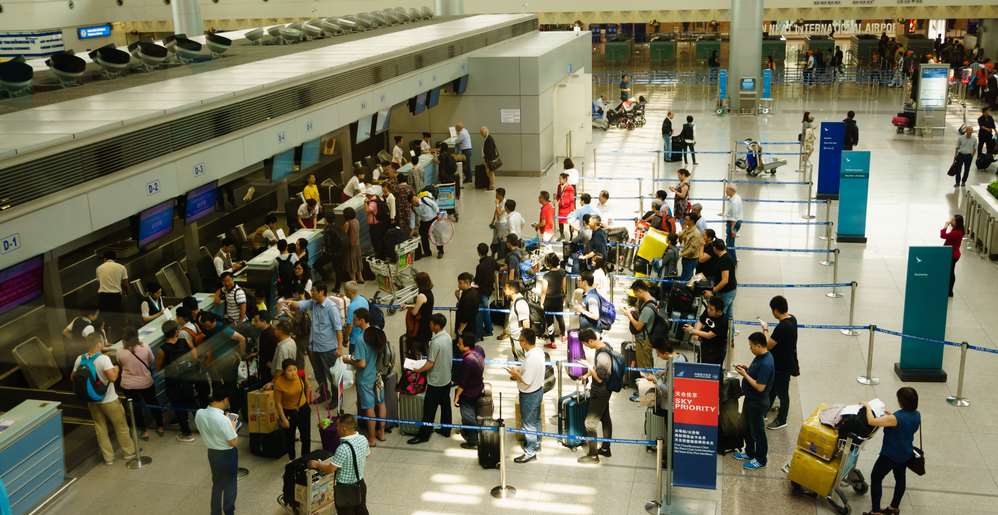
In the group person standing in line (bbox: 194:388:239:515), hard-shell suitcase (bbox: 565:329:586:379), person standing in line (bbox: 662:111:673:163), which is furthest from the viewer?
person standing in line (bbox: 662:111:673:163)

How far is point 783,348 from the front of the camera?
369 inches

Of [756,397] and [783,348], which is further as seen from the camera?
[783,348]

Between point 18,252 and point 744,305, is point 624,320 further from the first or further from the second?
point 18,252

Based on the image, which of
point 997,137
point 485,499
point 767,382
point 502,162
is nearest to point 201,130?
point 485,499

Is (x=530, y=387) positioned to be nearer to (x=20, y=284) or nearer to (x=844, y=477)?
(x=844, y=477)

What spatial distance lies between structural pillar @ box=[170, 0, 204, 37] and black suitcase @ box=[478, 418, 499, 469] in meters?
23.6

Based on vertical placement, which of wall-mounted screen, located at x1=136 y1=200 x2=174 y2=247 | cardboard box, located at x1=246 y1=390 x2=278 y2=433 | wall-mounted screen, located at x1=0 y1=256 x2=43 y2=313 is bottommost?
cardboard box, located at x1=246 y1=390 x2=278 y2=433

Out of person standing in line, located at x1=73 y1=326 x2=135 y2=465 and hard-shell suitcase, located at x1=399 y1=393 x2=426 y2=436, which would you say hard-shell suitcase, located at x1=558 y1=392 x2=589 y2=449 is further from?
person standing in line, located at x1=73 y1=326 x2=135 y2=465

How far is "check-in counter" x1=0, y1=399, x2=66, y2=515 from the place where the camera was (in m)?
8.42

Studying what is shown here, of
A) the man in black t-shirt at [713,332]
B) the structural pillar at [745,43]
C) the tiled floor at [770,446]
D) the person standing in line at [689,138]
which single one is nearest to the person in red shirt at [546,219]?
the tiled floor at [770,446]

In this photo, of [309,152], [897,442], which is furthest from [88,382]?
[897,442]

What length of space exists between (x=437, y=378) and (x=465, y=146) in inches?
479

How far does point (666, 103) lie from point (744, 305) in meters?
22.5

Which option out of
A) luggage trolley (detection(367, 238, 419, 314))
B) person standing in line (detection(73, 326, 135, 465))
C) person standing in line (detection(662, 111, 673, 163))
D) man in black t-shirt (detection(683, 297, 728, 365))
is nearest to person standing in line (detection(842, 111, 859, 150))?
person standing in line (detection(662, 111, 673, 163))
